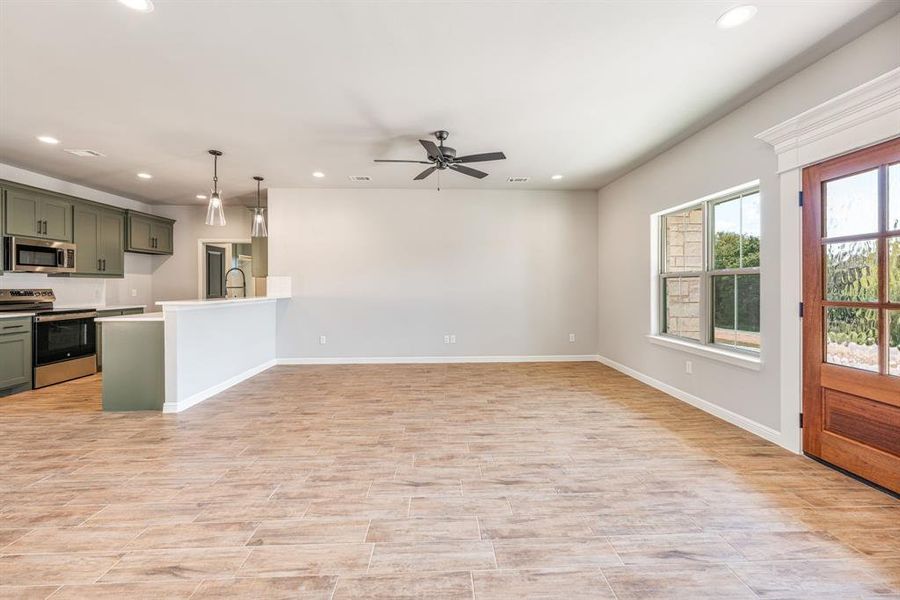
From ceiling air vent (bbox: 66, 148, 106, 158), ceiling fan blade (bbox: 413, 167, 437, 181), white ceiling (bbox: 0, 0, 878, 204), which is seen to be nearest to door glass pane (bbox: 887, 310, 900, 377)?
Result: white ceiling (bbox: 0, 0, 878, 204)

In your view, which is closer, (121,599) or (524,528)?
(121,599)

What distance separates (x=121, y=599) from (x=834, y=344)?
4.08 metres

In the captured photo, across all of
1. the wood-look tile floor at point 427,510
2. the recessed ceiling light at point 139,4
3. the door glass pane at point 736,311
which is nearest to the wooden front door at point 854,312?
the wood-look tile floor at point 427,510

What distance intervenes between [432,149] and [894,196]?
126 inches

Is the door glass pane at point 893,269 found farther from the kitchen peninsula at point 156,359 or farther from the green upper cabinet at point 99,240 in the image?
the green upper cabinet at point 99,240

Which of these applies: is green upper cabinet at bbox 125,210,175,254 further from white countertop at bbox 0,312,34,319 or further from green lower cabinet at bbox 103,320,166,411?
green lower cabinet at bbox 103,320,166,411

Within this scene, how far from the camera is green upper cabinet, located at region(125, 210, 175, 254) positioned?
6.32 meters

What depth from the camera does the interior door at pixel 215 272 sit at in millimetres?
7270

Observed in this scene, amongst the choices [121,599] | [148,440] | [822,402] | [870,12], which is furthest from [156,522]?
[870,12]

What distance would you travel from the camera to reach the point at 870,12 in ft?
7.27

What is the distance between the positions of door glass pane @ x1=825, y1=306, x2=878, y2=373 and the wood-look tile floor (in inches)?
29.1

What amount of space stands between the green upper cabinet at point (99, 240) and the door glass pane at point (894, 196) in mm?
8431

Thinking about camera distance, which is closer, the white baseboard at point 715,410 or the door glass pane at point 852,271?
the door glass pane at point 852,271

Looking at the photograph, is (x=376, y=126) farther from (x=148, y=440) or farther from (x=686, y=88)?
(x=148, y=440)
